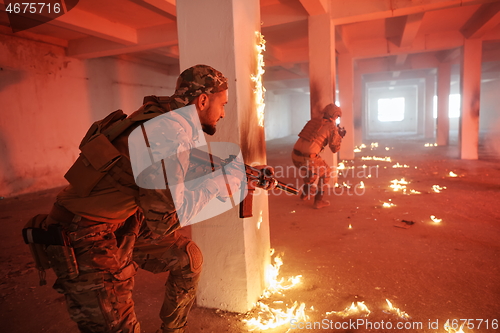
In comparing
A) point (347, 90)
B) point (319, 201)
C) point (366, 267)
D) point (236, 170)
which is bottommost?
point (366, 267)

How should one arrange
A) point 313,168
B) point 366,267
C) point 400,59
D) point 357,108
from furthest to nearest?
1. point 357,108
2. point 400,59
3. point 313,168
4. point 366,267

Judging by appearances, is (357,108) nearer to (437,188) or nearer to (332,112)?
(437,188)

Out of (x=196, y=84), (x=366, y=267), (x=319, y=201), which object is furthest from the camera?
(x=319, y=201)

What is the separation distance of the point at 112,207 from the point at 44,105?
22.8ft

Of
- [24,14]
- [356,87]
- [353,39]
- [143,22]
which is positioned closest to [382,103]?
[356,87]

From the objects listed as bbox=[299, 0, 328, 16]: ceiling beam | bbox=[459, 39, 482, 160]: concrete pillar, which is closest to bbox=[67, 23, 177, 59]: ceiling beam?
bbox=[299, 0, 328, 16]: ceiling beam

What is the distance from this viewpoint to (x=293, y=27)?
7594 millimetres

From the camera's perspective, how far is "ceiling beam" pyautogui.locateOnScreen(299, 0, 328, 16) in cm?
553

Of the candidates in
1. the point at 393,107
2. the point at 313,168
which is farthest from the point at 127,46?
the point at 393,107

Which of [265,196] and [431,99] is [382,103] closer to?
[431,99]

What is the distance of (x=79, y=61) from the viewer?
785 centimetres

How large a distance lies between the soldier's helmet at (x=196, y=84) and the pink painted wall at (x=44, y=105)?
6.41 metres

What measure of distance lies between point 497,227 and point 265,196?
3.08 meters

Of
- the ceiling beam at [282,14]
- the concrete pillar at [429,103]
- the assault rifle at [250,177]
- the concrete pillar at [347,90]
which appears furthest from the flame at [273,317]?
the concrete pillar at [429,103]
